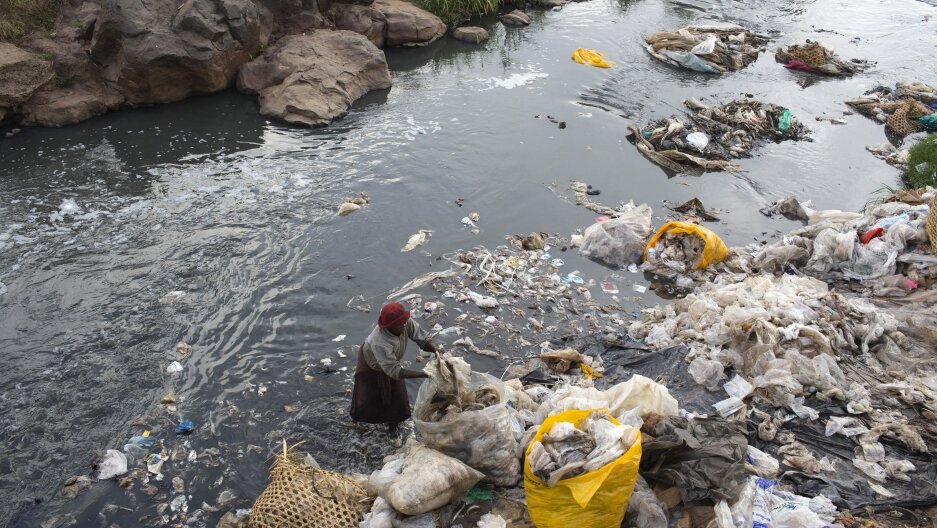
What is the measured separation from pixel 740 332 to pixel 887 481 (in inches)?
65.3

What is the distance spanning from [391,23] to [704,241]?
31.8 feet

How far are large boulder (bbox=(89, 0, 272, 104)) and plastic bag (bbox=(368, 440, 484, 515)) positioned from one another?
30.0ft

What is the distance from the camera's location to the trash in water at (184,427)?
5.09 m

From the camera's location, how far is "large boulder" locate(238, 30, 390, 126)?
10.7 m

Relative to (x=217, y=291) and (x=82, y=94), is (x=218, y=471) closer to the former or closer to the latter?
(x=217, y=291)

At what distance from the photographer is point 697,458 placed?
396cm

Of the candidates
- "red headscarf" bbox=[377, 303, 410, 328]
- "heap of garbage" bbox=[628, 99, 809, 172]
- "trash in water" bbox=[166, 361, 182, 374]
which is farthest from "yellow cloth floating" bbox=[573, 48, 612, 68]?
"trash in water" bbox=[166, 361, 182, 374]

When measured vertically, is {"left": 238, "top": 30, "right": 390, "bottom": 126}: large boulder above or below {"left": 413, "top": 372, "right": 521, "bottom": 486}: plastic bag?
above

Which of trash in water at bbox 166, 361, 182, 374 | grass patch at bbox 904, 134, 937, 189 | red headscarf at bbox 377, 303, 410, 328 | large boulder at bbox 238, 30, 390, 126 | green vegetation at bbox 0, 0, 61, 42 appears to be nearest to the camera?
red headscarf at bbox 377, 303, 410, 328

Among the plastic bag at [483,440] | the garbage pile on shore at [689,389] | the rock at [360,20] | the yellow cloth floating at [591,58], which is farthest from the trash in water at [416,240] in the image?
the yellow cloth floating at [591,58]

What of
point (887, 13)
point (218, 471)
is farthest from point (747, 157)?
point (887, 13)

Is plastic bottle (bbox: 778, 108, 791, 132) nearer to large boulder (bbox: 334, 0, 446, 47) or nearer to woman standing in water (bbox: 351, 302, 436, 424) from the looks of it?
large boulder (bbox: 334, 0, 446, 47)

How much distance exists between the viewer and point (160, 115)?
1070 cm

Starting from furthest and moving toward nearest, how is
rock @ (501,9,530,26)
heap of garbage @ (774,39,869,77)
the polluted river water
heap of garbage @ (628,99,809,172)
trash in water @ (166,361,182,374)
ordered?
1. rock @ (501,9,530,26)
2. heap of garbage @ (774,39,869,77)
3. heap of garbage @ (628,99,809,172)
4. trash in water @ (166,361,182,374)
5. the polluted river water
